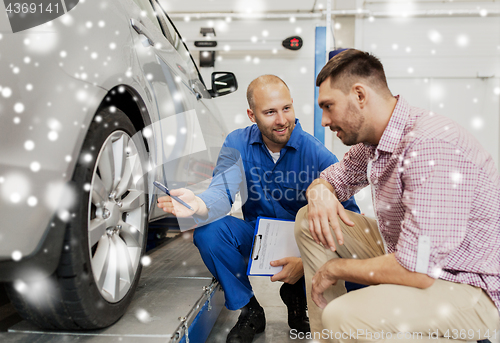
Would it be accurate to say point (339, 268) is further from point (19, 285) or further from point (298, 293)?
point (19, 285)

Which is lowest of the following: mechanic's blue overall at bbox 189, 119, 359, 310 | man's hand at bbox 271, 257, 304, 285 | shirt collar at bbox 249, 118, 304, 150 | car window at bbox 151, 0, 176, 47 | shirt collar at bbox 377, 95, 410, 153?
man's hand at bbox 271, 257, 304, 285

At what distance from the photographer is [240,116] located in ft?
16.1

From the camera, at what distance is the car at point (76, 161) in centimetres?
70

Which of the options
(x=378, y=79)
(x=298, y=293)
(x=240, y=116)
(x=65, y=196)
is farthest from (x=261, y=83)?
(x=240, y=116)

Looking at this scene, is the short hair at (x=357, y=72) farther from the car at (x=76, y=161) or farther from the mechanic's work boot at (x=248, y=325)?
the mechanic's work boot at (x=248, y=325)

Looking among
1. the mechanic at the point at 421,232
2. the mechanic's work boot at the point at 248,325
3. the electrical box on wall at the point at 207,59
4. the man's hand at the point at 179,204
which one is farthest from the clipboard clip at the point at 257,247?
the electrical box on wall at the point at 207,59

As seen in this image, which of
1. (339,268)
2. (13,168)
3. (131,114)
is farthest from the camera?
(131,114)

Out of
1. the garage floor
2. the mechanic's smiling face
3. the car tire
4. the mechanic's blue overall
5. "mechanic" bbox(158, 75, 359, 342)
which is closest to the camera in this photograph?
the car tire

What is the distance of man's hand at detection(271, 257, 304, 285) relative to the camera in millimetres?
1412

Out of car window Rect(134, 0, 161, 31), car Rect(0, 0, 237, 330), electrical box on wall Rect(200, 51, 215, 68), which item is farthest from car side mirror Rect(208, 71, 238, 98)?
electrical box on wall Rect(200, 51, 215, 68)

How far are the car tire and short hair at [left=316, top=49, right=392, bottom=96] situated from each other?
68cm

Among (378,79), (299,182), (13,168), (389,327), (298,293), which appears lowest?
(298,293)

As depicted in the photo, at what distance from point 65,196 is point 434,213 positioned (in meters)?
0.88

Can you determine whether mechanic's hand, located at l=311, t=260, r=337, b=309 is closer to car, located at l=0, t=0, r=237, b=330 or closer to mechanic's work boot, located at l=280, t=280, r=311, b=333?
mechanic's work boot, located at l=280, t=280, r=311, b=333
